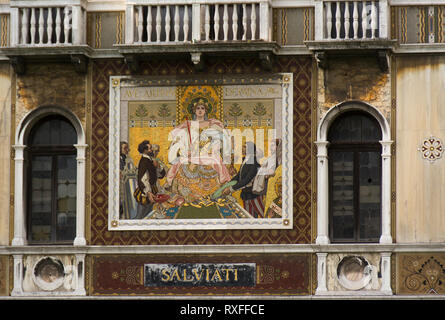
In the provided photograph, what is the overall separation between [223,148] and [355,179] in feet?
8.93

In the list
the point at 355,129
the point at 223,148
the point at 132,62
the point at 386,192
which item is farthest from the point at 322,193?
the point at 132,62

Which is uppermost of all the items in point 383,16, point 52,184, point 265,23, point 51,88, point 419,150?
point 383,16

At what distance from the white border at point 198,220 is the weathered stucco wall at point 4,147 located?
214cm

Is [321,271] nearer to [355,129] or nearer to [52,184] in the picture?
[355,129]

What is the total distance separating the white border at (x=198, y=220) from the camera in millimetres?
26469

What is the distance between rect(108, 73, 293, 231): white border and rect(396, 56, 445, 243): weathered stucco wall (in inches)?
85.1

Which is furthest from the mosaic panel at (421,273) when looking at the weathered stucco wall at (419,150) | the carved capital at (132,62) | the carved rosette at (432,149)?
the carved capital at (132,62)

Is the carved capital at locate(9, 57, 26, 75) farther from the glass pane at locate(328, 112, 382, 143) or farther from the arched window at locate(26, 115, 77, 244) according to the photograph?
the glass pane at locate(328, 112, 382, 143)

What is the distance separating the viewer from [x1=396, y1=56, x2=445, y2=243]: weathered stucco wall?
26094 mm

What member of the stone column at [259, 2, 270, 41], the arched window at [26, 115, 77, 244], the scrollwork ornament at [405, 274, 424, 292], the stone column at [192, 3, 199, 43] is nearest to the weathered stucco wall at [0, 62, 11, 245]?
the arched window at [26, 115, 77, 244]

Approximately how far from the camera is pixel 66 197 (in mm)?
27281

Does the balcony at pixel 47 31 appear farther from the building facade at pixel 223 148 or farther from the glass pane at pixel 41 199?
the glass pane at pixel 41 199

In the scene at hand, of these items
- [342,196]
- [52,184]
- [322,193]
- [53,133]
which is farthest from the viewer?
[53,133]
